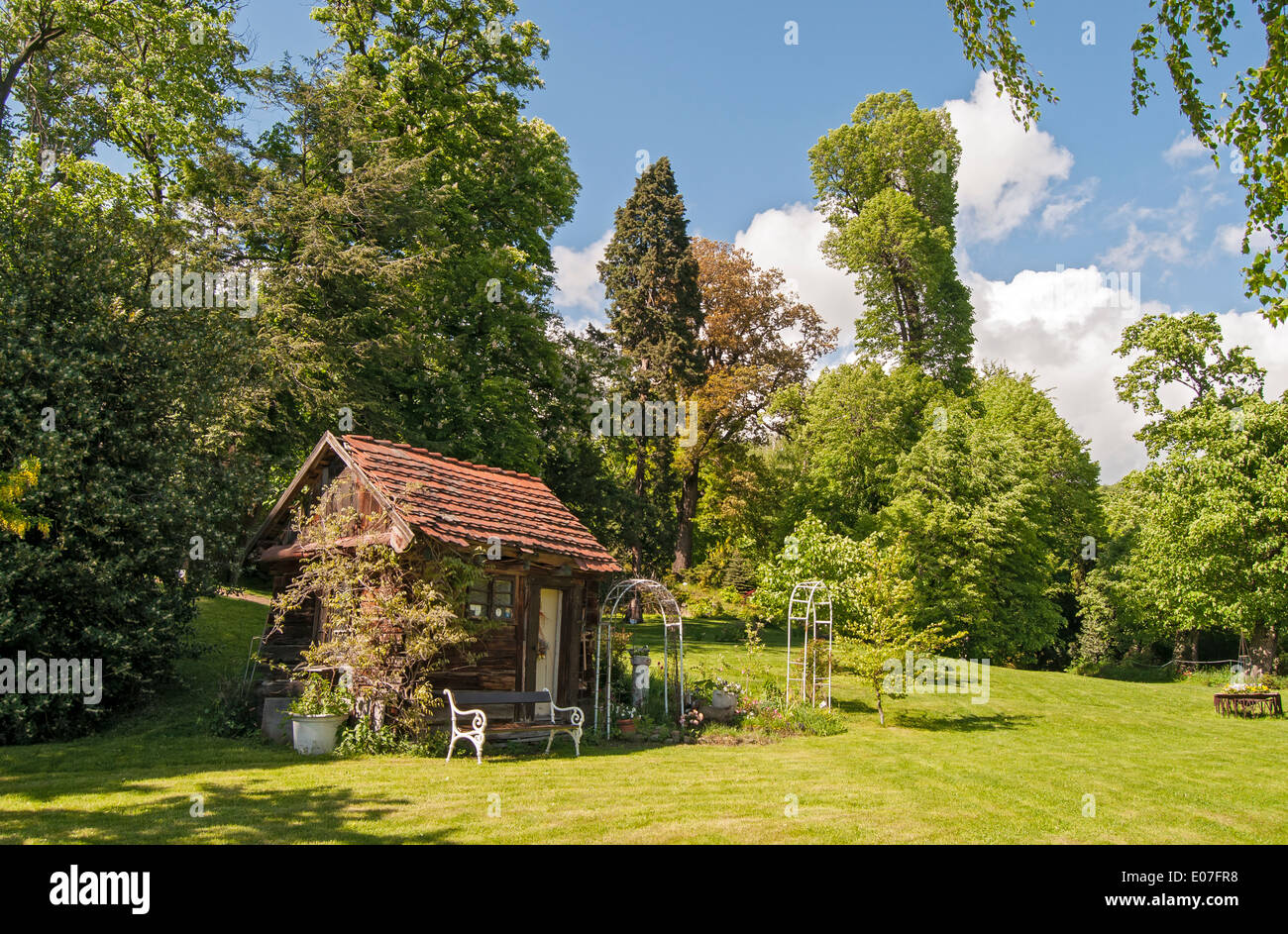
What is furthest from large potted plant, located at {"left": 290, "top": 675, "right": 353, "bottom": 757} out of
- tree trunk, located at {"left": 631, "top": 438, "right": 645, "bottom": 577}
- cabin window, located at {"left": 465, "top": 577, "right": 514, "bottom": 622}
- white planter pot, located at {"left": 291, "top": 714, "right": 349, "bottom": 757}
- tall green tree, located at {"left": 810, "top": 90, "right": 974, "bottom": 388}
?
tall green tree, located at {"left": 810, "top": 90, "right": 974, "bottom": 388}

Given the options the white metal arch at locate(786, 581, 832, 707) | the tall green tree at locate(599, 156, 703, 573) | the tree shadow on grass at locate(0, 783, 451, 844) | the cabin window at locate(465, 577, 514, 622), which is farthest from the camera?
the tall green tree at locate(599, 156, 703, 573)

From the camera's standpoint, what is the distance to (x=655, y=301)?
113 feet

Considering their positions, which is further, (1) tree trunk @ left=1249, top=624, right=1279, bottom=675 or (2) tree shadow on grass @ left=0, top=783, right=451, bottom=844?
(1) tree trunk @ left=1249, top=624, right=1279, bottom=675

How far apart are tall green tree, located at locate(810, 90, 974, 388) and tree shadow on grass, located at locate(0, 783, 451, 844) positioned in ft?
102

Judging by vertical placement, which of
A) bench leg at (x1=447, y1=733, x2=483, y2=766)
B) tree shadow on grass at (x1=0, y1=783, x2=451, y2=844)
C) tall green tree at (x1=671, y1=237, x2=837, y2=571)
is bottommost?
bench leg at (x1=447, y1=733, x2=483, y2=766)

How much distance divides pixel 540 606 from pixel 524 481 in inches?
117

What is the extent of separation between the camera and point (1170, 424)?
27.4 meters

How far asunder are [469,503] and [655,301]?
74.9 ft

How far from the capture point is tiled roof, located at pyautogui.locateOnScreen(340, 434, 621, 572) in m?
12.0

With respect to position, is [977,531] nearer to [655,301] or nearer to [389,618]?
[655,301]

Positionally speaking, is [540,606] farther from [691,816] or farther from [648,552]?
[648,552]

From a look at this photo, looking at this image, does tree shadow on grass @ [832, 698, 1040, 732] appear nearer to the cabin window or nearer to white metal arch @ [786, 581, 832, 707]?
white metal arch @ [786, 581, 832, 707]

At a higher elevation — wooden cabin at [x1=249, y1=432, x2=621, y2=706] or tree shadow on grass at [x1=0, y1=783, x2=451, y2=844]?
wooden cabin at [x1=249, y1=432, x2=621, y2=706]

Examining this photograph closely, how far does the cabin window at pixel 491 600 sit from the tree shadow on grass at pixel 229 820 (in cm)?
466
